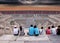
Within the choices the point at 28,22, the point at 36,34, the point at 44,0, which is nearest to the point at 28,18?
the point at 28,22

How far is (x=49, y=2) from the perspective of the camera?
58.1 feet

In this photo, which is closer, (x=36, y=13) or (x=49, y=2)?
(x=36, y=13)

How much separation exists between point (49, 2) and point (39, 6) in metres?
1.39

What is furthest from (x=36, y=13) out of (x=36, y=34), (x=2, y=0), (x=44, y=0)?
(x=36, y=34)

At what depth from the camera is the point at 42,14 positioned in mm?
15375

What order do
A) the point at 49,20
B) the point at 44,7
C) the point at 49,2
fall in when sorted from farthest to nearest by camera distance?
the point at 49,2, the point at 44,7, the point at 49,20

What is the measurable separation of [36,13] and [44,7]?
54.1 inches

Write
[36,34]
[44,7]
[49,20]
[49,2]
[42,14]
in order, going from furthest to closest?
[49,2], [44,7], [42,14], [49,20], [36,34]

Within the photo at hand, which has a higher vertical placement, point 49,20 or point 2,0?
point 2,0

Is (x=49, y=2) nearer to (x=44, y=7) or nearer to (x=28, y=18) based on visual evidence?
(x=44, y=7)

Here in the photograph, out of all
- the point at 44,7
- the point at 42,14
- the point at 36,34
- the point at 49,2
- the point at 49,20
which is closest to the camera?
the point at 36,34

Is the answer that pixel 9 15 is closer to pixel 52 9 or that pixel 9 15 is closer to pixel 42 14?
pixel 42 14

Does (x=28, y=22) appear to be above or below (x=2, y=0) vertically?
below

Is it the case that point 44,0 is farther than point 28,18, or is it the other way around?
point 44,0
